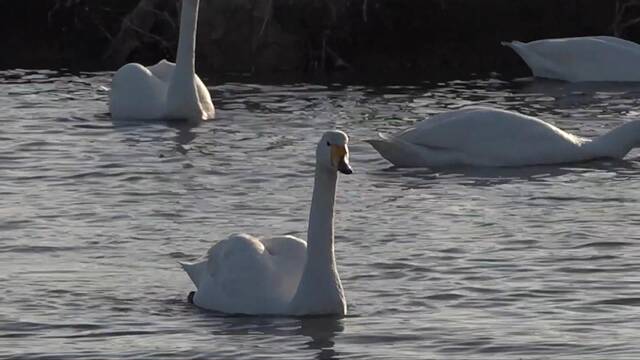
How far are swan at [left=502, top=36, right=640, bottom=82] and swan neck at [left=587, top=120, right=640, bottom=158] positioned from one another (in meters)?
5.29

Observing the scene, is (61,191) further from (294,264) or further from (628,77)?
(628,77)

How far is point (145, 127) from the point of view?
61.5 feet

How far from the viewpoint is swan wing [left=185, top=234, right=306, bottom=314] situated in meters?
10.7

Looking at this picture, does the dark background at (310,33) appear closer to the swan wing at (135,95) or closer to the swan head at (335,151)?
the swan wing at (135,95)

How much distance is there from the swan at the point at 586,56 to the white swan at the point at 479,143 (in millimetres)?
5689

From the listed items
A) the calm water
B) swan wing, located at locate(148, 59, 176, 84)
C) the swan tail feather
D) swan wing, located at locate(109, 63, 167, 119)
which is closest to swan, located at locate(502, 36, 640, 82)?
the calm water

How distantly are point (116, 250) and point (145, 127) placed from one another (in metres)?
6.65

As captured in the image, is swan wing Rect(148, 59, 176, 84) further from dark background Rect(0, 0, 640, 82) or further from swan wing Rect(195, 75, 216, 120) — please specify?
dark background Rect(0, 0, 640, 82)

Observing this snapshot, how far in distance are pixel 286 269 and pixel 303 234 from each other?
6.20 ft

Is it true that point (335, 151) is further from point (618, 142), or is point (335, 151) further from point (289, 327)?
point (618, 142)

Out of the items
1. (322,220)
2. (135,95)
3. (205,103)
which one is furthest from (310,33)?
(322,220)

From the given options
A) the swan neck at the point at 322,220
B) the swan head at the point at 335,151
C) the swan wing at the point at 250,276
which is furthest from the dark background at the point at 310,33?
the swan head at the point at 335,151

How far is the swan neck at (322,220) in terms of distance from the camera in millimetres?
10477

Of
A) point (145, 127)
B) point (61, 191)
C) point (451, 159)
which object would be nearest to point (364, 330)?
point (61, 191)
